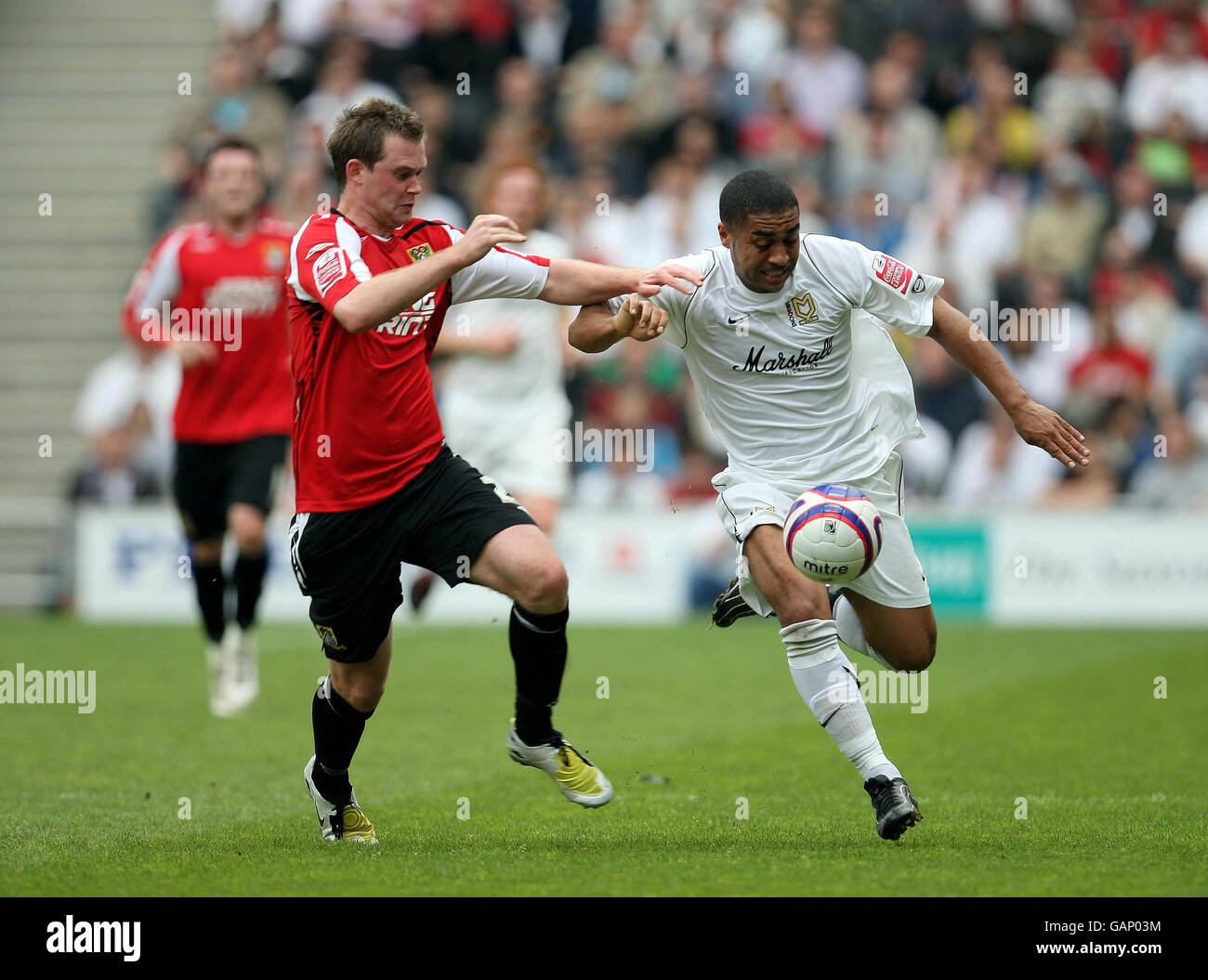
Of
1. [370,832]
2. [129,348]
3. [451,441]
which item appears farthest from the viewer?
[129,348]

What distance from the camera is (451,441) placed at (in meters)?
11.2

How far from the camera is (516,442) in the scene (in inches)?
435

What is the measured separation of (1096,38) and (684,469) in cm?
667

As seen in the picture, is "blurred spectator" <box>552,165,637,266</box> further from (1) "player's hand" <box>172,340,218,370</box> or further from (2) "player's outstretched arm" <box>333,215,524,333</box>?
(2) "player's outstretched arm" <box>333,215,524,333</box>

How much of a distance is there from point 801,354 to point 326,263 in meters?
1.86

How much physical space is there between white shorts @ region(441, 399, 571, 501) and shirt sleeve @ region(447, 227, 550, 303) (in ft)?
15.8

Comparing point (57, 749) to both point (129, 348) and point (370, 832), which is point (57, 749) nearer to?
point (370, 832)

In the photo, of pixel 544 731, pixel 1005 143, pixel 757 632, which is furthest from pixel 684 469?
pixel 544 731

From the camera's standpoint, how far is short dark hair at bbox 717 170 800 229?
20.1ft

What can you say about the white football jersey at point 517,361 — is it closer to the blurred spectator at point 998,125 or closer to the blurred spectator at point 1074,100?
the blurred spectator at point 998,125

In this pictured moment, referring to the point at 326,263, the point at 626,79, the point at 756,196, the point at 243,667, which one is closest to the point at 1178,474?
the point at 626,79
